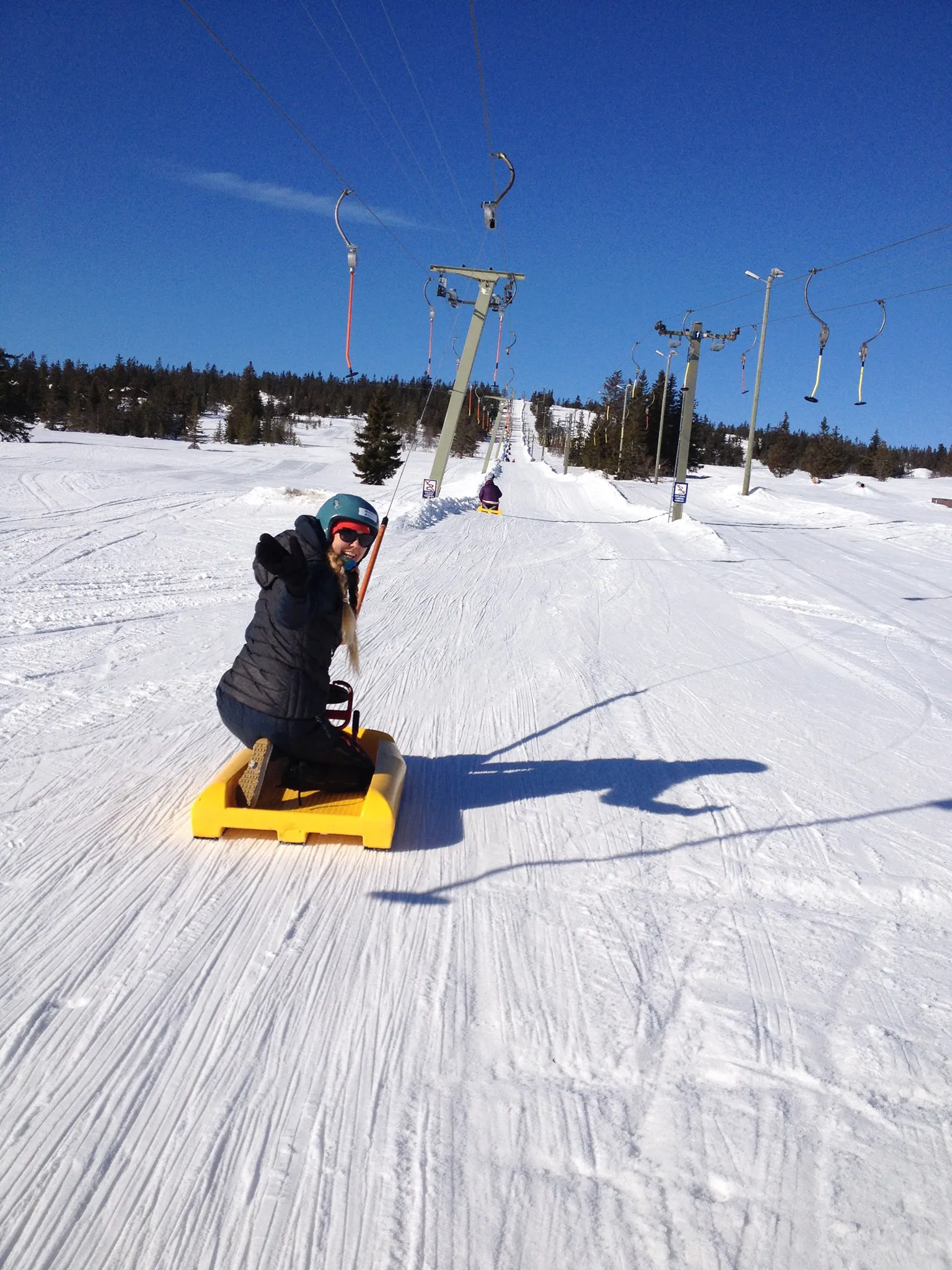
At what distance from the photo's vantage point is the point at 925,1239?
193cm

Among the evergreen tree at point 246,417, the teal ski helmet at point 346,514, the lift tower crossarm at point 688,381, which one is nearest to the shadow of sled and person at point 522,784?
the teal ski helmet at point 346,514

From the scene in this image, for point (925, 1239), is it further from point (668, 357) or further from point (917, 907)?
point (668, 357)

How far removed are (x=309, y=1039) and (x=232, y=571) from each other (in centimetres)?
894

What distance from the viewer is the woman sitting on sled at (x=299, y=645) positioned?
348cm

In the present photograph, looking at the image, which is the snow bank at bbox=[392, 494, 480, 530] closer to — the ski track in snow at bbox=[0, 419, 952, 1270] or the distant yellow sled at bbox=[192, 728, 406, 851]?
the ski track in snow at bbox=[0, 419, 952, 1270]

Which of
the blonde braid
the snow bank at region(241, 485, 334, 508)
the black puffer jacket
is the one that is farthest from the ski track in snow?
the snow bank at region(241, 485, 334, 508)

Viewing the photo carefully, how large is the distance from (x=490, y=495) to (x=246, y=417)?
7446 centimetres

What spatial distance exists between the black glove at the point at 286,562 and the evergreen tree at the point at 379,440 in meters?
46.4

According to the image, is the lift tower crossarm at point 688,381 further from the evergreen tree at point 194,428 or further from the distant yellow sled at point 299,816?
the evergreen tree at point 194,428

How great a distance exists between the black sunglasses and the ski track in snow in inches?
54.2

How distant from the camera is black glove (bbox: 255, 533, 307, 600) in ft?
10.3

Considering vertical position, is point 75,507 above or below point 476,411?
below

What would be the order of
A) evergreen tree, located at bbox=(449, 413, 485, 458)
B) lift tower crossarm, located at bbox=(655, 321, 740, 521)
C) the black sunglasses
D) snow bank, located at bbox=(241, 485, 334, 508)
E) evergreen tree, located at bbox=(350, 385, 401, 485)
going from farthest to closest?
evergreen tree, located at bbox=(449, 413, 485, 458) → evergreen tree, located at bbox=(350, 385, 401, 485) → lift tower crossarm, located at bbox=(655, 321, 740, 521) → snow bank, located at bbox=(241, 485, 334, 508) → the black sunglasses

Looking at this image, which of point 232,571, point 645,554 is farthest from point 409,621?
point 645,554
